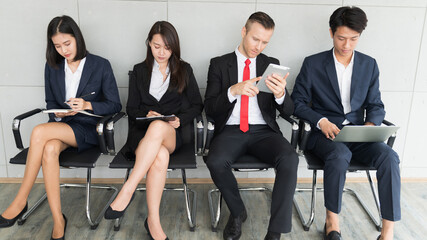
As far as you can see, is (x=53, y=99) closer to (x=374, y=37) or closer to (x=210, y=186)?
(x=210, y=186)

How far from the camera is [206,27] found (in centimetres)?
297

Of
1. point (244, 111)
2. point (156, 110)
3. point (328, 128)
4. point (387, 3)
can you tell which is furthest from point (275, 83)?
point (387, 3)

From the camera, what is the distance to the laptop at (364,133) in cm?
226

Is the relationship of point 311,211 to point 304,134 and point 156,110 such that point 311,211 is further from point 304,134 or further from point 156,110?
point 156,110

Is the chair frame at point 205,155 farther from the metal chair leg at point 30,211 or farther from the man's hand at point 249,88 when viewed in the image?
the metal chair leg at point 30,211

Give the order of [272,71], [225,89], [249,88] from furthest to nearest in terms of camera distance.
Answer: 1. [225,89]
2. [249,88]
3. [272,71]

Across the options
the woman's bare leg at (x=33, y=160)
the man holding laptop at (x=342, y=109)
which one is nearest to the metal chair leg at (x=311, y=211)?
the man holding laptop at (x=342, y=109)

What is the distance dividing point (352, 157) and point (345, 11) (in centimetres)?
107

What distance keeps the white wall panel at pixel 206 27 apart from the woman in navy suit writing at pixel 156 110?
357mm

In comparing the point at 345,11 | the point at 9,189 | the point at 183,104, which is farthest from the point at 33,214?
the point at 345,11

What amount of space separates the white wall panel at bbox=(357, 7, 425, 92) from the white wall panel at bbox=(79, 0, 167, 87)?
1.81m

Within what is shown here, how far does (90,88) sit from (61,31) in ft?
1.51

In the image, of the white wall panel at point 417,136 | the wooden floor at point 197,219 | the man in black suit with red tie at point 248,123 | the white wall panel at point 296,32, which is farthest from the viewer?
the white wall panel at point 417,136

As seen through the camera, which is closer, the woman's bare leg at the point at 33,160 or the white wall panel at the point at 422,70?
the woman's bare leg at the point at 33,160
